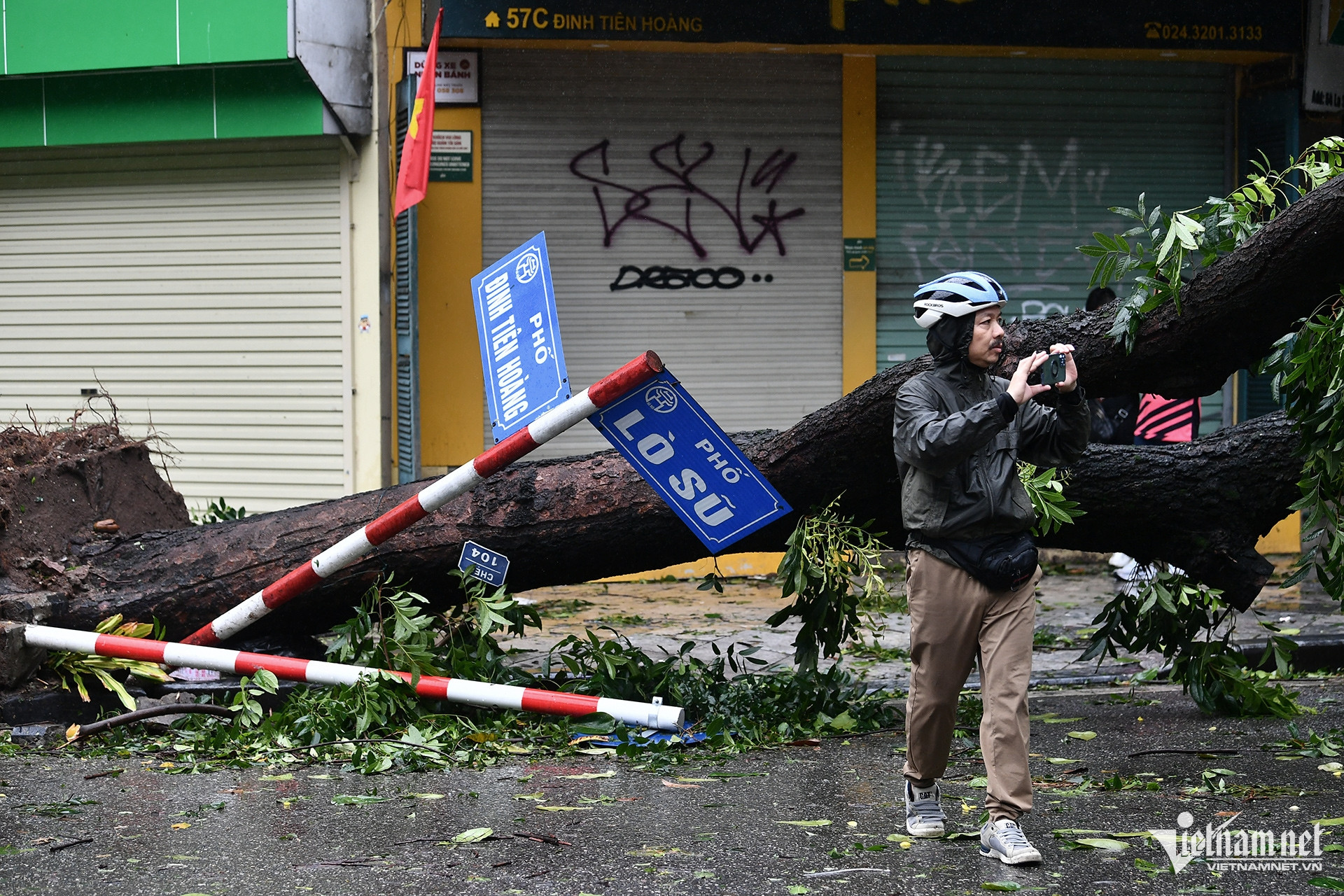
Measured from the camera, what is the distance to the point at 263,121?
945 centimetres

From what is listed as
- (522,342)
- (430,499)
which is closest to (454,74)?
(522,342)

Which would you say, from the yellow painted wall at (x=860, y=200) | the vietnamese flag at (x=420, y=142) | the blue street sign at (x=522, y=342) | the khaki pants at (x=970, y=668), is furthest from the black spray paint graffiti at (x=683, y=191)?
the khaki pants at (x=970, y=668)

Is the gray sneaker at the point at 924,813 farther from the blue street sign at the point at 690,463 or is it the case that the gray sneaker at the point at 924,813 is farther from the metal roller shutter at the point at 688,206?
the metal roller shutter at the point at 688,206

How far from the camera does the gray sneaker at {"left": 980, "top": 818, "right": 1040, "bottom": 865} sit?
362cm

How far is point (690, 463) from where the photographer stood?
4.91 metres

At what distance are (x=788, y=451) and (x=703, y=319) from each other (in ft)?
16.0

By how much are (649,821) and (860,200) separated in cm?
687

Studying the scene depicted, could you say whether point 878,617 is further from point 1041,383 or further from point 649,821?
point 1041,383

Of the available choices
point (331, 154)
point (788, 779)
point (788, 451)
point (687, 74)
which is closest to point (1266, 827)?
point (788, 779)

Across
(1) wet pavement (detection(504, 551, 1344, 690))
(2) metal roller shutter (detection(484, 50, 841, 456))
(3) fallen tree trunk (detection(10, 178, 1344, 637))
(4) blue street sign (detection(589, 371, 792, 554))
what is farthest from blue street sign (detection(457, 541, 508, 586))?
(2) metal roller shutter (detection(484, 50, 841, 456))

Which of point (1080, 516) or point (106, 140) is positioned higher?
point (106, 140)

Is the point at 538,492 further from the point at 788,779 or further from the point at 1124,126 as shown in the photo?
the point at 1124,126

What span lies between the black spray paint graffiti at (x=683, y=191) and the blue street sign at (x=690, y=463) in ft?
17.3

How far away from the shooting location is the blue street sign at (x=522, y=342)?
5.20 meters
